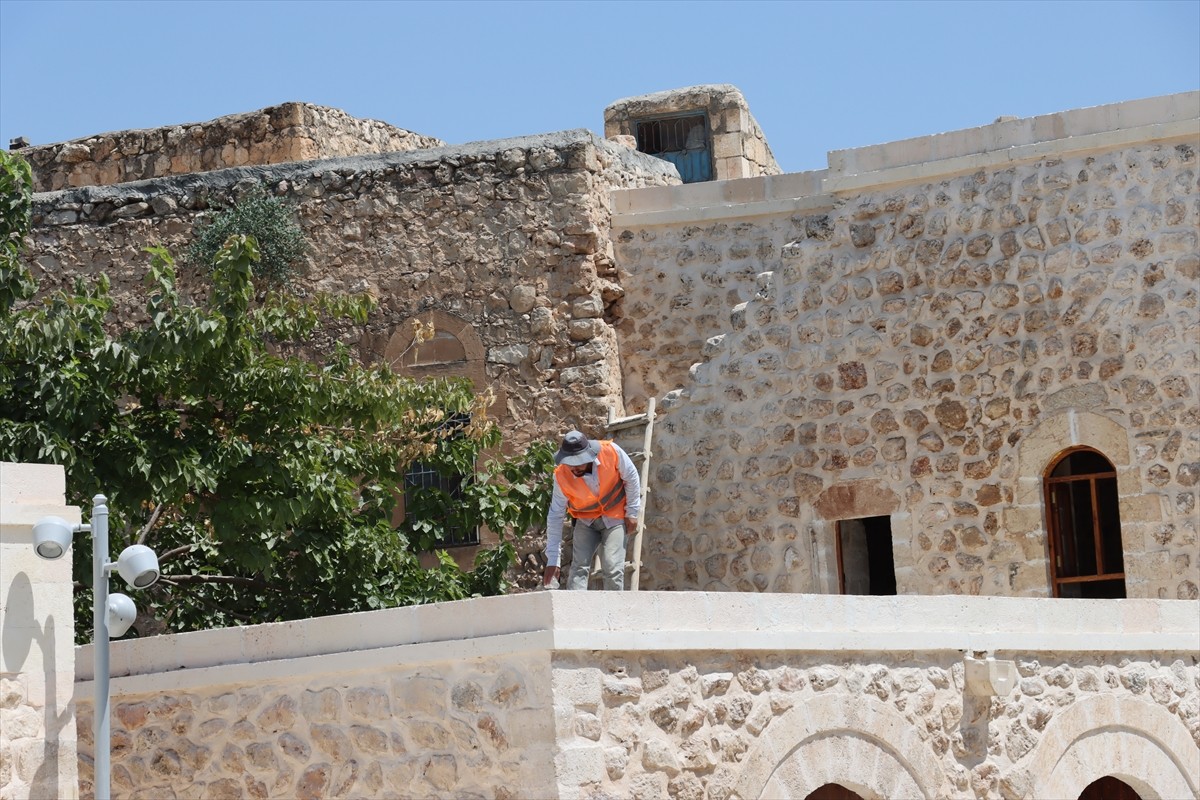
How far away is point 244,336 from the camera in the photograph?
41.1 ft

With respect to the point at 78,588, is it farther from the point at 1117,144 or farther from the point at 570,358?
the point at 1117,144

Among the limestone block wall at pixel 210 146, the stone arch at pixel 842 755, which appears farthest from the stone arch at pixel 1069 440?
the limestone block wall at pixel 210 146

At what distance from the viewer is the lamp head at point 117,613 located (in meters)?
8.16

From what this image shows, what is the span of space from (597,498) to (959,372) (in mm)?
3577

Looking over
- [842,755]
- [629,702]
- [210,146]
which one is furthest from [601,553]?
[210,146]

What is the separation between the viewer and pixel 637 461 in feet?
46.7

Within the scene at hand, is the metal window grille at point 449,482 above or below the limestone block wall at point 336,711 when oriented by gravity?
above

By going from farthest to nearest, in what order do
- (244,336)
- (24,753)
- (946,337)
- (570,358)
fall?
(570,358)
(946,337)
(244,336)
(24,753)

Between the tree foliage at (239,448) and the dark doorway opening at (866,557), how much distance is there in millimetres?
2243

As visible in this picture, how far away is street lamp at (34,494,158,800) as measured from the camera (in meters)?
8.01

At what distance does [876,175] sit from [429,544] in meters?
4.25

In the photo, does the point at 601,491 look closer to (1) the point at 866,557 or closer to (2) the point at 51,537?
(1) the point at 866,557

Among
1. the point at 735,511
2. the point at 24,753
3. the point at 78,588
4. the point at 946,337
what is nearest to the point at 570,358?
the point at 735,511

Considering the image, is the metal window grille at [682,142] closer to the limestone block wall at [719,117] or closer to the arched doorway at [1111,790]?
the limestone block wall at [719,117]
